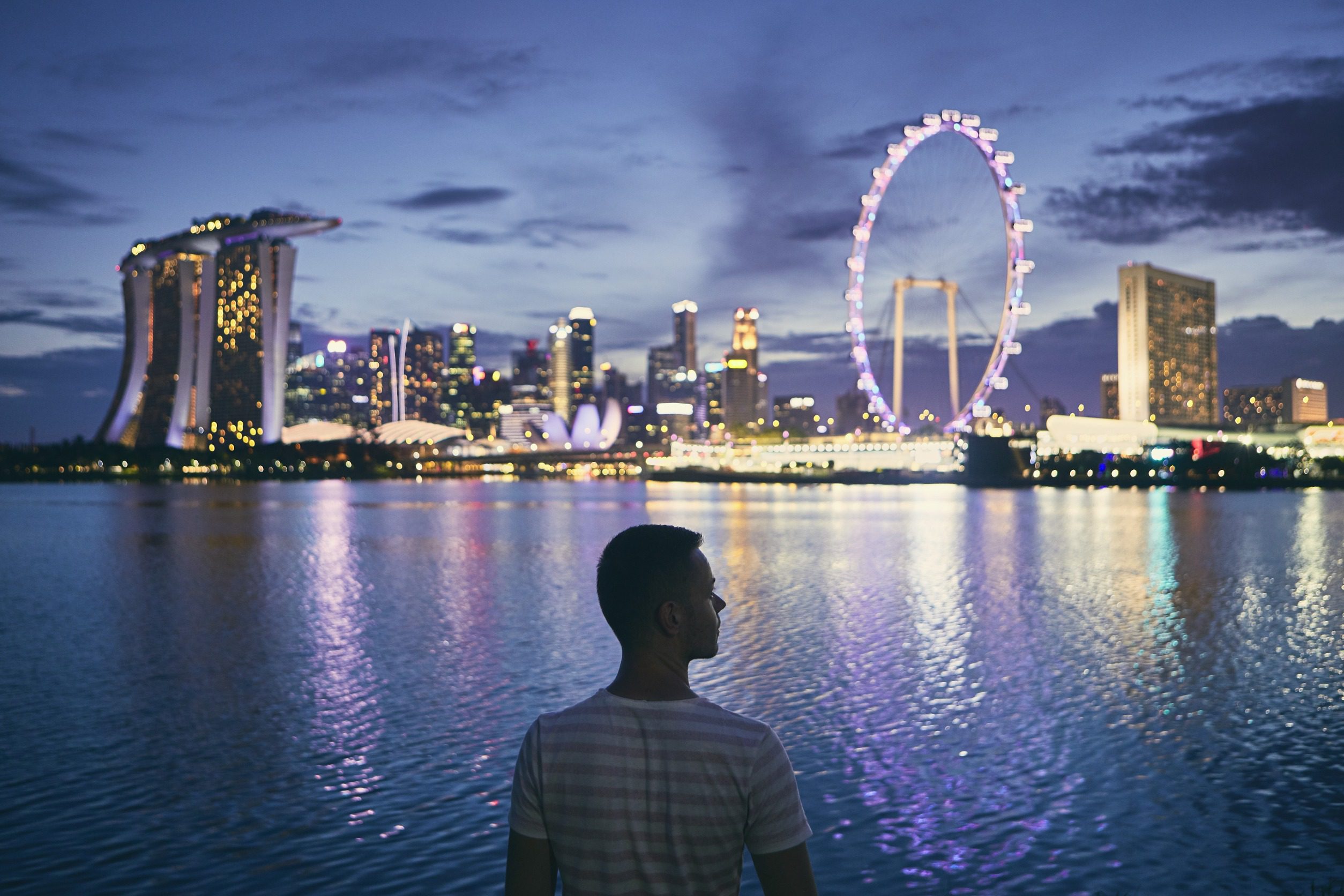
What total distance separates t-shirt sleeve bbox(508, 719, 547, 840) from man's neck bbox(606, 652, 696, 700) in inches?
10.8

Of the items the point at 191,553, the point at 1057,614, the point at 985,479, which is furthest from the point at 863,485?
the point at 1057,614

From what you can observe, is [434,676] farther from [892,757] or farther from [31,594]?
[31,594]

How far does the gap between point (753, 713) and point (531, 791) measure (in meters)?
11.4

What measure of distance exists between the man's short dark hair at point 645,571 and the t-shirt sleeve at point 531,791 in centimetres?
42

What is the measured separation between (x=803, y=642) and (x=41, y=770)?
482 inches

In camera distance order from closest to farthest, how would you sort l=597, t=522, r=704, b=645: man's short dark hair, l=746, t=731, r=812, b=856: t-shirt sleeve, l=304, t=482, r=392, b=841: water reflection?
l=746, t=731, r=812, b=856: t-shirt sleeve
l=597, t=522, r=704, b=645: man's short dark hair
l=304, t=482, r=392, b=841: water reflection

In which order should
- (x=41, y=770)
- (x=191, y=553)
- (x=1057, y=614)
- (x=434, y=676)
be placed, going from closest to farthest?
(x=41, y=770)
(x=434, y=676)
(x=1057, y=614)
(x=191, y=553)

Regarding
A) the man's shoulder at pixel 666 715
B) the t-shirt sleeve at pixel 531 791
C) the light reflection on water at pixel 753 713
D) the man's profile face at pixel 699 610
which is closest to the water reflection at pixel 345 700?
the light reflection on water at pixel 753 713

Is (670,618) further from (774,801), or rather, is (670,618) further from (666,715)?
(774,801)

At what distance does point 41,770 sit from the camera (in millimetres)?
12070

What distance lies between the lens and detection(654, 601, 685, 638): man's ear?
3.49 m

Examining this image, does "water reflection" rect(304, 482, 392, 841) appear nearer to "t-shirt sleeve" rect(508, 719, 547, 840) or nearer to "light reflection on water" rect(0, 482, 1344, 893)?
"light reflection on water" rect(0, 482, 1344, 893)

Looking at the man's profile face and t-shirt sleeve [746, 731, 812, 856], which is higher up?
the man's profile face

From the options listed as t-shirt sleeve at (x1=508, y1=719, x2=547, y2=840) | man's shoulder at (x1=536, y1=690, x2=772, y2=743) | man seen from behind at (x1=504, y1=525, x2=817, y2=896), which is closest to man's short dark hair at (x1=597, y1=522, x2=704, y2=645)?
man seen from behind at (x1=504, y1=525, x2=817, y2=896)
